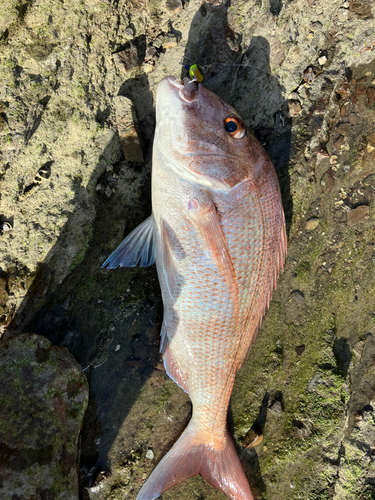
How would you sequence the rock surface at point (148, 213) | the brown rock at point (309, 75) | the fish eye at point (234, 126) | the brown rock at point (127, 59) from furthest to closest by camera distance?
the brown rock at point (309, 75)
the brown rock at point (127, 59)
the rock surface at point (148, 213)
the fish eye at point (234, 126)

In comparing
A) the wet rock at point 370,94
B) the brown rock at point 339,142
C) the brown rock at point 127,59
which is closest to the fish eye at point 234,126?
the brown rock at point 127,59

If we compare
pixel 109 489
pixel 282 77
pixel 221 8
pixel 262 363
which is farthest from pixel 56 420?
pixel 221 8

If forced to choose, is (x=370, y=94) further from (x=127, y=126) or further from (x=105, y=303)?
(x=105, y=303)

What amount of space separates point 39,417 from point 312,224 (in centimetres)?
309

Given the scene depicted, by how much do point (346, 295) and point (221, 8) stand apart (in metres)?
3.05

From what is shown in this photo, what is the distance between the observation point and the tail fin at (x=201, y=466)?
2760 millimetres

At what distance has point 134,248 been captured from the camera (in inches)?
107

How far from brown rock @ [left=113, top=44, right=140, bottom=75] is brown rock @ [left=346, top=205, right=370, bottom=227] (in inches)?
100

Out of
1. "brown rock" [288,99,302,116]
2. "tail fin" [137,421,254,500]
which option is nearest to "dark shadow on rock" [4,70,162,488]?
"tail fin" [137,421,254,500]

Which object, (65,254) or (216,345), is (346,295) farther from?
(65,254)

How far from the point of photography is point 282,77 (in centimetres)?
287

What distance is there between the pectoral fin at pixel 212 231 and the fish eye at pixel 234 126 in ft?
1.83

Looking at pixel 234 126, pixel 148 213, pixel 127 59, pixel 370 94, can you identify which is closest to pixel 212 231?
pixel 234 126

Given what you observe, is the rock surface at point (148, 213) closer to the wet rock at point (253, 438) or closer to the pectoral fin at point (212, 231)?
the wet rock at point (253, 438)
